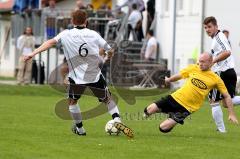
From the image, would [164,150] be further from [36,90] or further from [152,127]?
[36,90]

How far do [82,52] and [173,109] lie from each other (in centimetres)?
180

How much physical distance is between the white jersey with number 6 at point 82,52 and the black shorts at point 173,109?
1.28 meters

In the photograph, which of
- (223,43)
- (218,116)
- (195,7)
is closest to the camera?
(218,116)

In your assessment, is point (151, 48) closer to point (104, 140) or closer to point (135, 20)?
point (135, 20)

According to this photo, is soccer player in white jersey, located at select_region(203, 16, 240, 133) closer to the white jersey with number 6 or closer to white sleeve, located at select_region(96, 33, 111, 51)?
white sleeve, located at select_region(96, 33, 111, 51)

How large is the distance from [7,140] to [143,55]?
72.2 feet

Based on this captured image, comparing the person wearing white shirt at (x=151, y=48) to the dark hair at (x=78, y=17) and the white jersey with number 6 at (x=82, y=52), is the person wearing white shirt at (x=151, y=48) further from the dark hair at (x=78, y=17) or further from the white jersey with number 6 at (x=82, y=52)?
the dark hair at (x=78, y=17)

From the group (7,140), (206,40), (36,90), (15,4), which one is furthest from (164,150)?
(15,4)

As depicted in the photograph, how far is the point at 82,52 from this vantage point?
14.0 meters

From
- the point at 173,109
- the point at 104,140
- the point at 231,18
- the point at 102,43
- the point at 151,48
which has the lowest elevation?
the point at 151,48

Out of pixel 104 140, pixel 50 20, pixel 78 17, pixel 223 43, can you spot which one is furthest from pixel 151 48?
pixel 104 140

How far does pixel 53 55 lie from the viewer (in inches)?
1615

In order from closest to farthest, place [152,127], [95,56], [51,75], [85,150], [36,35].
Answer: [85,150] < [95,56] < [152,127] < [51,75] < [36,35]

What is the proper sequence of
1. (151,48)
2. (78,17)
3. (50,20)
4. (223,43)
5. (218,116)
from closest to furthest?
(78,17) < (218,116) < (223,43) < (151,48) < (50,20)
